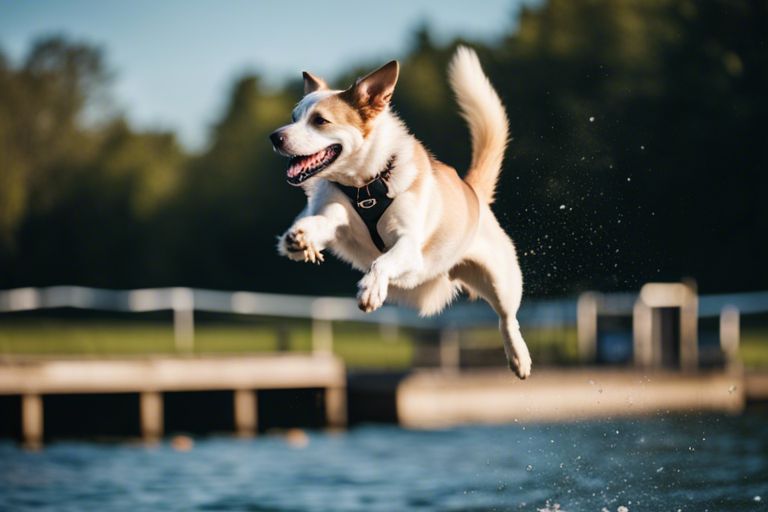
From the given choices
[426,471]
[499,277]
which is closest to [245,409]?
[426,471]

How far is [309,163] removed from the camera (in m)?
7.37

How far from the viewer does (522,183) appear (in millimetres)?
31578

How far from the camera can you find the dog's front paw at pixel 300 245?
7211 mm

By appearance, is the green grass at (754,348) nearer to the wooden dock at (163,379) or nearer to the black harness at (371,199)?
the wooden dock at (163,379)

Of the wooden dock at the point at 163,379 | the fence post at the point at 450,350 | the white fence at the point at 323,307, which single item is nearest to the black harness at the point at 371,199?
the white fence at the point at 323,307

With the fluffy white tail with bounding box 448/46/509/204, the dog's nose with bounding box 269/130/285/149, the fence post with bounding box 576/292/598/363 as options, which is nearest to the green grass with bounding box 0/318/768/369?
the fence post with bounding box 576/292/598/363

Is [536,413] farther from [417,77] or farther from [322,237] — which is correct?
[417,77]

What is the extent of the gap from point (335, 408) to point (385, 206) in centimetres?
1492

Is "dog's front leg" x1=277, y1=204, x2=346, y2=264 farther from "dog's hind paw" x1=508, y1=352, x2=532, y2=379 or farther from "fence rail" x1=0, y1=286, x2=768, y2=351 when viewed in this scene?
"fence rail" x1=0, y1=286, x2=768, y2=351

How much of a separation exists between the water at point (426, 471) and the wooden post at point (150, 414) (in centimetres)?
51

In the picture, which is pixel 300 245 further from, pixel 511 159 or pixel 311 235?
pixel 511 159

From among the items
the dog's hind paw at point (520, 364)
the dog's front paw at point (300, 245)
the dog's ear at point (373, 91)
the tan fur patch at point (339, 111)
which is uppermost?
the dog's ear at point (373, 91)

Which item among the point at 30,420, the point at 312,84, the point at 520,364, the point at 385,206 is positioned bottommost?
the point at 30,420

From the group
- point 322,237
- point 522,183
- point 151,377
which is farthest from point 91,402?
point 322,237
